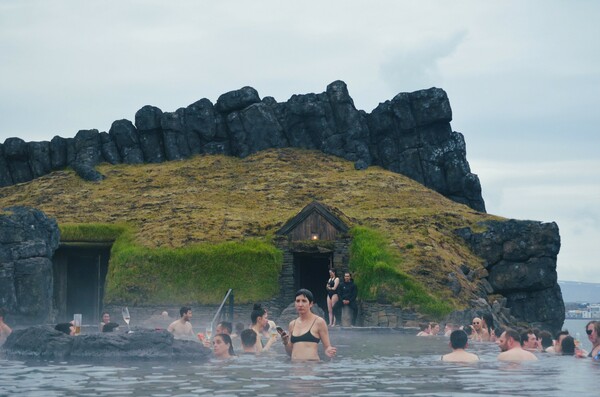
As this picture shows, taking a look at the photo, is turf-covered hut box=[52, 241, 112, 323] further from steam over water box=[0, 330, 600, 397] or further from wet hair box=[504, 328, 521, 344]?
wet hair box=[504, 328, 521, 344]

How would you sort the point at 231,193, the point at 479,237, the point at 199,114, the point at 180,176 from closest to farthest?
the point at 479,237, the point at 231,193, the point at 180,176, the point at 199,114

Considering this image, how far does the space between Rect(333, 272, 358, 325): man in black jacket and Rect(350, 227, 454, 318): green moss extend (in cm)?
235

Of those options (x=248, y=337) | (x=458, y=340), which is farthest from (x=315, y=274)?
(x=458, y=340)

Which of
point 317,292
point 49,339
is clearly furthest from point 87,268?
point 49,339

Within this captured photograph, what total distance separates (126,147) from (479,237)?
35.2 meters

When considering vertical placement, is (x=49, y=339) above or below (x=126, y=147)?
below

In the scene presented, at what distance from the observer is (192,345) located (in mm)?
21094

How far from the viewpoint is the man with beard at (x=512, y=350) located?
20344mm

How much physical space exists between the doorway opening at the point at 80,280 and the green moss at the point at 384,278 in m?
15.5

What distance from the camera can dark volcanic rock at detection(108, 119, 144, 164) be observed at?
255 ft

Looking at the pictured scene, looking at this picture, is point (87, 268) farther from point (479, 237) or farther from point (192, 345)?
point (192, 345)

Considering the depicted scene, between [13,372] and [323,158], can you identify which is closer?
[13,372]

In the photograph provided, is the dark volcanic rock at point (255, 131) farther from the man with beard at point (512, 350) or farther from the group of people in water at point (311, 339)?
the man with beard at point (512, 350)

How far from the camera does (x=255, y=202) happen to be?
205ft
